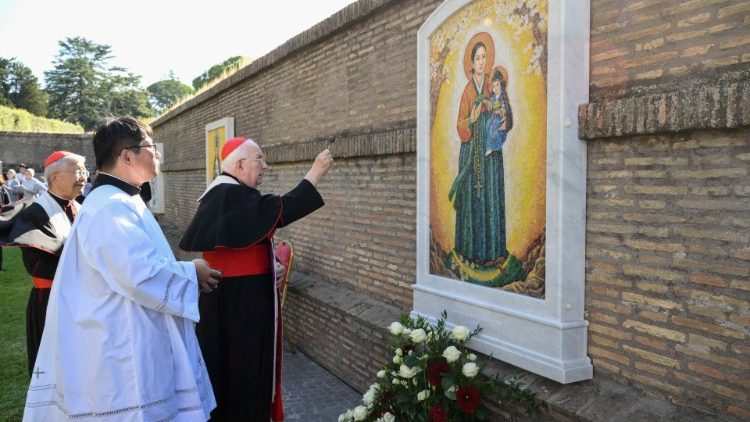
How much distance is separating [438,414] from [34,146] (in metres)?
32.8

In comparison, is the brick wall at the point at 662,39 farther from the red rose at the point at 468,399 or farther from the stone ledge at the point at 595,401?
the red rose at the point at 468,399

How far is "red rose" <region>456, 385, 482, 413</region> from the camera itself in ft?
10.6

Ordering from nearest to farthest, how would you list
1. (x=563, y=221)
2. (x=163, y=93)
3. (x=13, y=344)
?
(x=563, y=221) → (x=13, y=344) → (x=163, y=93)

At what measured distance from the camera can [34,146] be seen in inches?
1186

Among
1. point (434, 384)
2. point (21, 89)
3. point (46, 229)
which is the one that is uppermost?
point (21, 89)

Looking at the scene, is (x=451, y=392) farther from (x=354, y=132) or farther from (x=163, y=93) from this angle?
(x=163, y=93)

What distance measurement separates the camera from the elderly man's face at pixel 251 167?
3.98 meters

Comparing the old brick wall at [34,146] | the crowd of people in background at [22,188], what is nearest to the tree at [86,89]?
the old brick wall at [34,146]

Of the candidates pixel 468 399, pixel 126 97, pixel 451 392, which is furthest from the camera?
pixel 126 97

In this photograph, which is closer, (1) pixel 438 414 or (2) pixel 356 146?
(1) pixel 438 414

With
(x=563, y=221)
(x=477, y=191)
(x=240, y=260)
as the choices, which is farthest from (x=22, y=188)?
(x=563, y=221)

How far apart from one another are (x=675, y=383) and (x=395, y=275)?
2.67 m

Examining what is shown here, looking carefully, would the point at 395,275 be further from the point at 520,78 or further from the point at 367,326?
the point at 520,78

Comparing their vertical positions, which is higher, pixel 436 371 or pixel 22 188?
pixel 22 188
